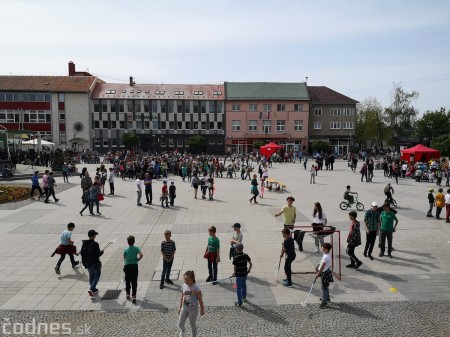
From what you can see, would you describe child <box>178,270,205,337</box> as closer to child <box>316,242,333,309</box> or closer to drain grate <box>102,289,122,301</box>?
drain grate <box>102,289,122,301</box>

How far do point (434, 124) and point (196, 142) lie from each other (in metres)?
44.6

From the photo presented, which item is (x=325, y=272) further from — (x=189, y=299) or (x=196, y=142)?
(x=196, y=142)

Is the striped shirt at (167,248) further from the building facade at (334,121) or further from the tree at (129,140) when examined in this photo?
the building facade at (334,121)

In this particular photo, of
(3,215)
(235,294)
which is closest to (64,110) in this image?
(3,215)

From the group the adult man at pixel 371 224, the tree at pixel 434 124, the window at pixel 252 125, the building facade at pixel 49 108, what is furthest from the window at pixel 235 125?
the adult man at pixel 371 224

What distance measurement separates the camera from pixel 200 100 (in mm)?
66062

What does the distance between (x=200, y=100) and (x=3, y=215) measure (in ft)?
165

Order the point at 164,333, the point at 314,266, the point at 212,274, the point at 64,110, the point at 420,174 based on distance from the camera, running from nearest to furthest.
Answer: the point at 164,333 → the point at 212,274 → the point at 314,266 → the point at 420,174 → the point at 64,110

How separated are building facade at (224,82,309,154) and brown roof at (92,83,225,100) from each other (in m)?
3.06

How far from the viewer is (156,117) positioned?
216 feet

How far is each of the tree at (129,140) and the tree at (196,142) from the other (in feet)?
26.6

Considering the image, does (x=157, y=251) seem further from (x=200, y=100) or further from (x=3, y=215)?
(x=200, y=100)

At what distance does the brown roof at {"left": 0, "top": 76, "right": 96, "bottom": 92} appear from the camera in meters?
62.6

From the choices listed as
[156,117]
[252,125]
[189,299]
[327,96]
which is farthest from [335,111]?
[189,299]
